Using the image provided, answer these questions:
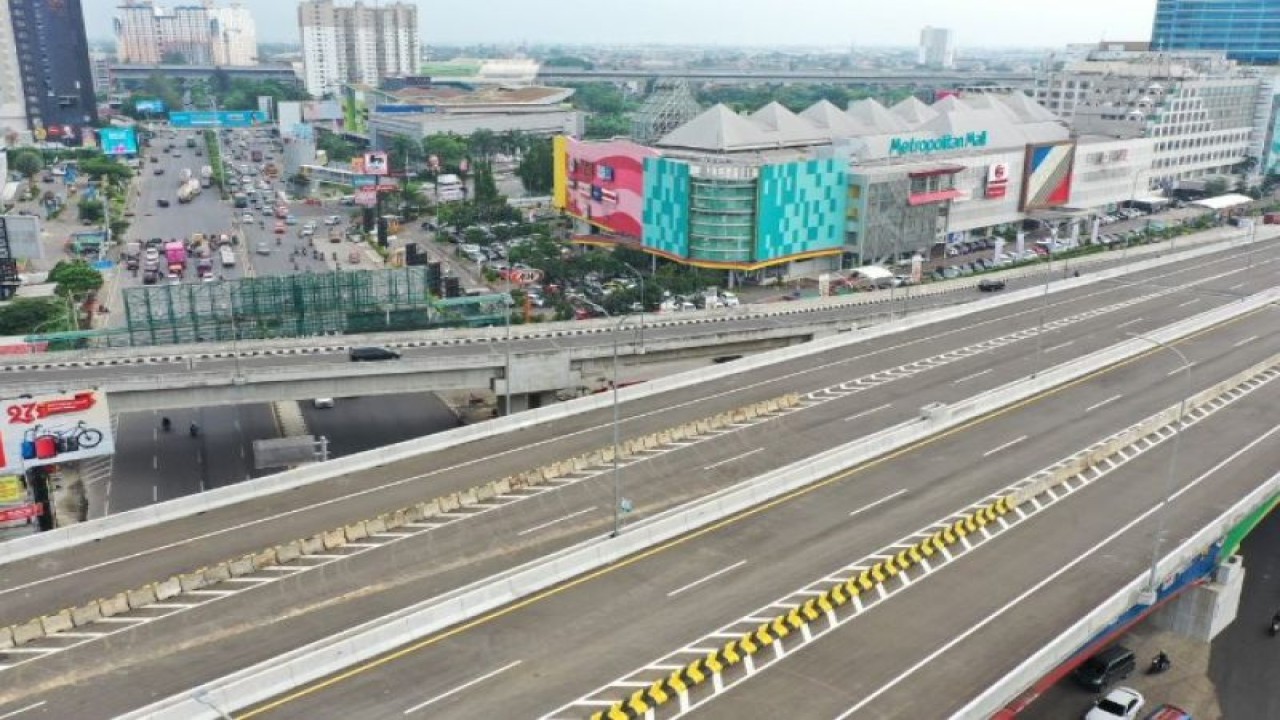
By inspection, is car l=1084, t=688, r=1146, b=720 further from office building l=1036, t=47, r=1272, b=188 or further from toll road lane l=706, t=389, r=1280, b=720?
office building l=1036, t=47, r=1272, b=188

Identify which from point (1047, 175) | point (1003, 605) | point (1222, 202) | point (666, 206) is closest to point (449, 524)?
point (1003, 605)

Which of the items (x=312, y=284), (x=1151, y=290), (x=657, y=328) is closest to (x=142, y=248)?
(x=312, y=284)

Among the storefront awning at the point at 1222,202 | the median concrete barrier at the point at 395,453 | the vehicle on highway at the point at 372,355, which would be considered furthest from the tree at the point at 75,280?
the storefront awning at the point at 1222,202

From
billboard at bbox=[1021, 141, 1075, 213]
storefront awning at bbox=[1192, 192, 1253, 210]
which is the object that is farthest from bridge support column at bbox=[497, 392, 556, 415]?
storefront awning at bbox=[1192, 192, 1253, 210]

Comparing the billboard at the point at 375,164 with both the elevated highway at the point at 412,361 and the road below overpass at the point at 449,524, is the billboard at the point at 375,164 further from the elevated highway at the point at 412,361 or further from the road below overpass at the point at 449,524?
the road below overpass at the point at 449,524

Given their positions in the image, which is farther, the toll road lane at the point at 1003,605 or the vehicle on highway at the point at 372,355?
Result: the vehicle on highway at the point at 372,355
